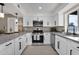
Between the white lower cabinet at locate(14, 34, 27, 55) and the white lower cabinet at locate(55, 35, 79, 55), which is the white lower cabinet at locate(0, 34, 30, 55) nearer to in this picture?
the white lower cabinet at locate(14, 34, 27, 55)

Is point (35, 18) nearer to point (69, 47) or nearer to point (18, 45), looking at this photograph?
point (18, 45)

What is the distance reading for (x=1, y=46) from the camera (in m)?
2.02

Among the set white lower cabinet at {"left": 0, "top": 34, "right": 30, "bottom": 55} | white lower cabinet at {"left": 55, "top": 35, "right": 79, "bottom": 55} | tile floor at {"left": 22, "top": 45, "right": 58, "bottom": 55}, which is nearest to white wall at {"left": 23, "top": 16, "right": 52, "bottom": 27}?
tile floor at {"left": 22, "top": 45, "right": 58, "bottom": 55}

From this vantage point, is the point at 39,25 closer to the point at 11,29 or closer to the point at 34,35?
the point at 34,35

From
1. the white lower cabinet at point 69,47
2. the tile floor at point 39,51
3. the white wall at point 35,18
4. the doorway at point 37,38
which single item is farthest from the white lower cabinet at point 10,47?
the white wall at point 35,18

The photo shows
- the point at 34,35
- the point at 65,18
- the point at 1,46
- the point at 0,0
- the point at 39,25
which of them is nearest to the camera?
the point at 0,0

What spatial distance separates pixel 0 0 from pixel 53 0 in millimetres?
513

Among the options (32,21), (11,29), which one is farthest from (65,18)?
(11,29)

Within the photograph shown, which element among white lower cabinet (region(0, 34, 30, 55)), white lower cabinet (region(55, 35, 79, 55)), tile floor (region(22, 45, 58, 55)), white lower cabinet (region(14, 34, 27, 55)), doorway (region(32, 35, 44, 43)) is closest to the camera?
white lower cabinet (region(0, 34, 30, 55))

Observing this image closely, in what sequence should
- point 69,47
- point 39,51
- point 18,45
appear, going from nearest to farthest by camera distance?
1. point 69,47
2. point 18,45
3. point 39,51

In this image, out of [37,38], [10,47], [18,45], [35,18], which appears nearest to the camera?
[10,47]

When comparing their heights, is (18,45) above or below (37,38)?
above

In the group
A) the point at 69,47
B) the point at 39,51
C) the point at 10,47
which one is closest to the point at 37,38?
the point at 39,51
